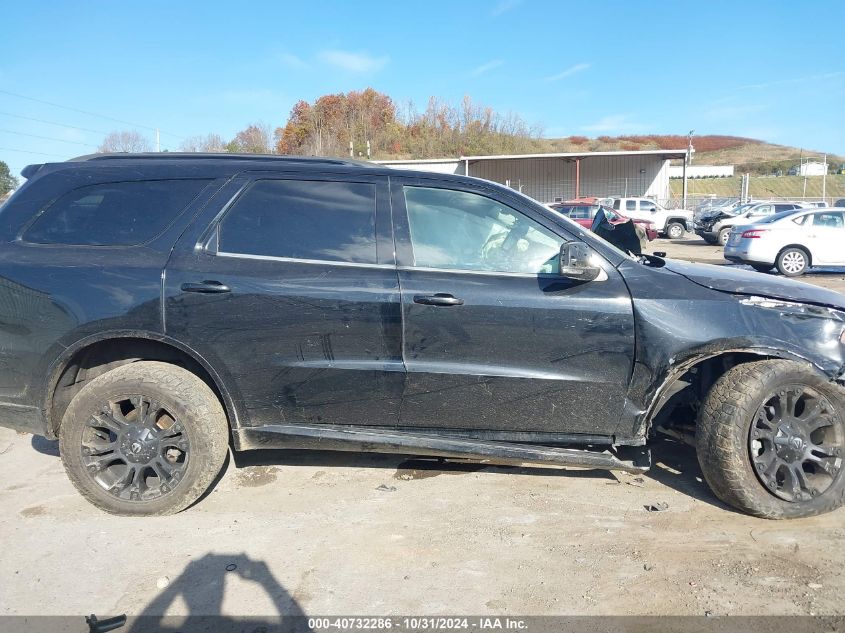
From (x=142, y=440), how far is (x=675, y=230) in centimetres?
2924

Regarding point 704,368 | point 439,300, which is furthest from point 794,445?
point 439,300

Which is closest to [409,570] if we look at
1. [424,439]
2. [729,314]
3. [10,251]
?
[424,439]

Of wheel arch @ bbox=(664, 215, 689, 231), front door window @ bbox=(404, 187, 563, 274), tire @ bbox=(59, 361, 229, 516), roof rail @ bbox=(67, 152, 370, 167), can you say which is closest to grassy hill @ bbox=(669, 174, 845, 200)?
wheel arch @ bbox=(664, 215, 689, 231)

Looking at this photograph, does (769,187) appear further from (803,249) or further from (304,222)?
(304,222)

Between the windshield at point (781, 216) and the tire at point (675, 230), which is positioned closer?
the windshield at point (781, 216)

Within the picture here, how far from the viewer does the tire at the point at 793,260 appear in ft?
46.2

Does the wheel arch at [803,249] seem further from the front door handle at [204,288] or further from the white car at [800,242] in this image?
the front door handle at [204,288]

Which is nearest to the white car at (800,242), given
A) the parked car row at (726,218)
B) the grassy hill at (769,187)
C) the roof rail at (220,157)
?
the parked car row at (726,218)

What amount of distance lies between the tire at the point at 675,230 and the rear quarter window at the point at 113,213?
28717 millimetres

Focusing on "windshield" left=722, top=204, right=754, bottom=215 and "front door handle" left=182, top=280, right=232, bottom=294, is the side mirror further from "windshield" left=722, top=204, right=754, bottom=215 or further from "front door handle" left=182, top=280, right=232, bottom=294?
"windshield" left=722, top=204, right=754, bottom=215

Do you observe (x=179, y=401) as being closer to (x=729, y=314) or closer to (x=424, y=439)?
(x=424, y=439)

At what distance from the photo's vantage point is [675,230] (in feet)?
95.0

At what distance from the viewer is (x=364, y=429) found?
11.0ft

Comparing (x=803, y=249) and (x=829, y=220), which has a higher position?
(x=829, y=220)
